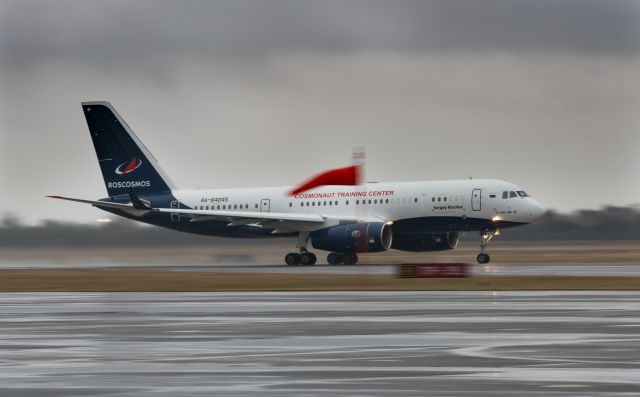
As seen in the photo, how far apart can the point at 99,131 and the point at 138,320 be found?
54.0 metres

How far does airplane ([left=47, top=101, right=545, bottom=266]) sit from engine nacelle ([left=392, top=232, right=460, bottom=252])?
6 centimetres

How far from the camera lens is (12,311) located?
102ft

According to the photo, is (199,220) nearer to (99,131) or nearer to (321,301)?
(99,131)

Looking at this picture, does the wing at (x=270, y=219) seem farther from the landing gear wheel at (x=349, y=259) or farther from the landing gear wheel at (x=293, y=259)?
the landing gear wheel at (x=349, y=259)

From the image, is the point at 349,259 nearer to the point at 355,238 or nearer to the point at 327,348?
the point at 355,238

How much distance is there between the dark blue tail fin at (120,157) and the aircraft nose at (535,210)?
75.3 feet

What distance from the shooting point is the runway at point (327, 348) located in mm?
15602

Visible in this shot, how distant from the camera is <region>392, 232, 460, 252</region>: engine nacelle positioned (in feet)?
229

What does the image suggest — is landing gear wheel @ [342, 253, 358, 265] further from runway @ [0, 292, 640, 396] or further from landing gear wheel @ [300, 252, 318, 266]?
runway @ [0, 292, 640, 396]

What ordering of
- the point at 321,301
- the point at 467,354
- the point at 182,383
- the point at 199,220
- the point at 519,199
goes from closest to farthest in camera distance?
the point at 182,383 < the point at 467,354 < the point at 321,301 < the point at 519,199 < the point at 199,220

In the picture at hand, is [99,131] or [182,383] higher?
[99,131]

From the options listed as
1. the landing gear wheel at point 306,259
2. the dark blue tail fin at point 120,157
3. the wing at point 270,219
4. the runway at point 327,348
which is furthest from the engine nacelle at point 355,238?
the runway at point 327,348

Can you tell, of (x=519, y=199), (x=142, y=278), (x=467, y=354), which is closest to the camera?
(x=467, y=354)

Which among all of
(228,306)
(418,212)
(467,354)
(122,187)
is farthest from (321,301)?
(122,187)
